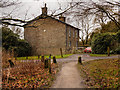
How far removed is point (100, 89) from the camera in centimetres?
667

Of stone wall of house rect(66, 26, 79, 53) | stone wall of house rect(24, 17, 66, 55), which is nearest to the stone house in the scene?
stone wall of house rect(24, 17, 66, 55)

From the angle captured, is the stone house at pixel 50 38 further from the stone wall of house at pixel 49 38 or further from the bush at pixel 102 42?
the bush at pixel 102 42

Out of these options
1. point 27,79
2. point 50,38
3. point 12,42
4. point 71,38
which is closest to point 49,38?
point 50,38

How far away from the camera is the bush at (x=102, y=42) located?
23641mm

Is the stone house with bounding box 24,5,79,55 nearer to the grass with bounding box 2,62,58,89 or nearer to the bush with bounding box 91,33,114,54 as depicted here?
the bush with bounding box 91,33,114,54

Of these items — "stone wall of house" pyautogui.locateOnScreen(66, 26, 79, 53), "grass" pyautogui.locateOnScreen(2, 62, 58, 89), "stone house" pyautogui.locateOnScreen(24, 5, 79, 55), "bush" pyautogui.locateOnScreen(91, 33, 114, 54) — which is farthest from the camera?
"stone wall of house" pyautogui.locateOnScreen(66, 26, 79, 53)

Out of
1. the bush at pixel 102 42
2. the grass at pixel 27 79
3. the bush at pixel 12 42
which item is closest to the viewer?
the grass at pixel 27 79

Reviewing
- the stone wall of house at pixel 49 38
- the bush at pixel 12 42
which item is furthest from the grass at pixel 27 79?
the stone wall of house at pixel 49 38

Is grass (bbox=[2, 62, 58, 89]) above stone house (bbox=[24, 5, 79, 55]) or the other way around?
the other way around

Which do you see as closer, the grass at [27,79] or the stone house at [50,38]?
the grass at [27,79]

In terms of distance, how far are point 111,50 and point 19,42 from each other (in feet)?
60.7

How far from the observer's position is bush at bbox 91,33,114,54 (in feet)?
77.6

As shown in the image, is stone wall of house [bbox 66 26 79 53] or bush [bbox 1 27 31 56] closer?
bush [bbox 1 27 31 56]

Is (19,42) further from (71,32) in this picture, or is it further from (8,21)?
(8,21)
